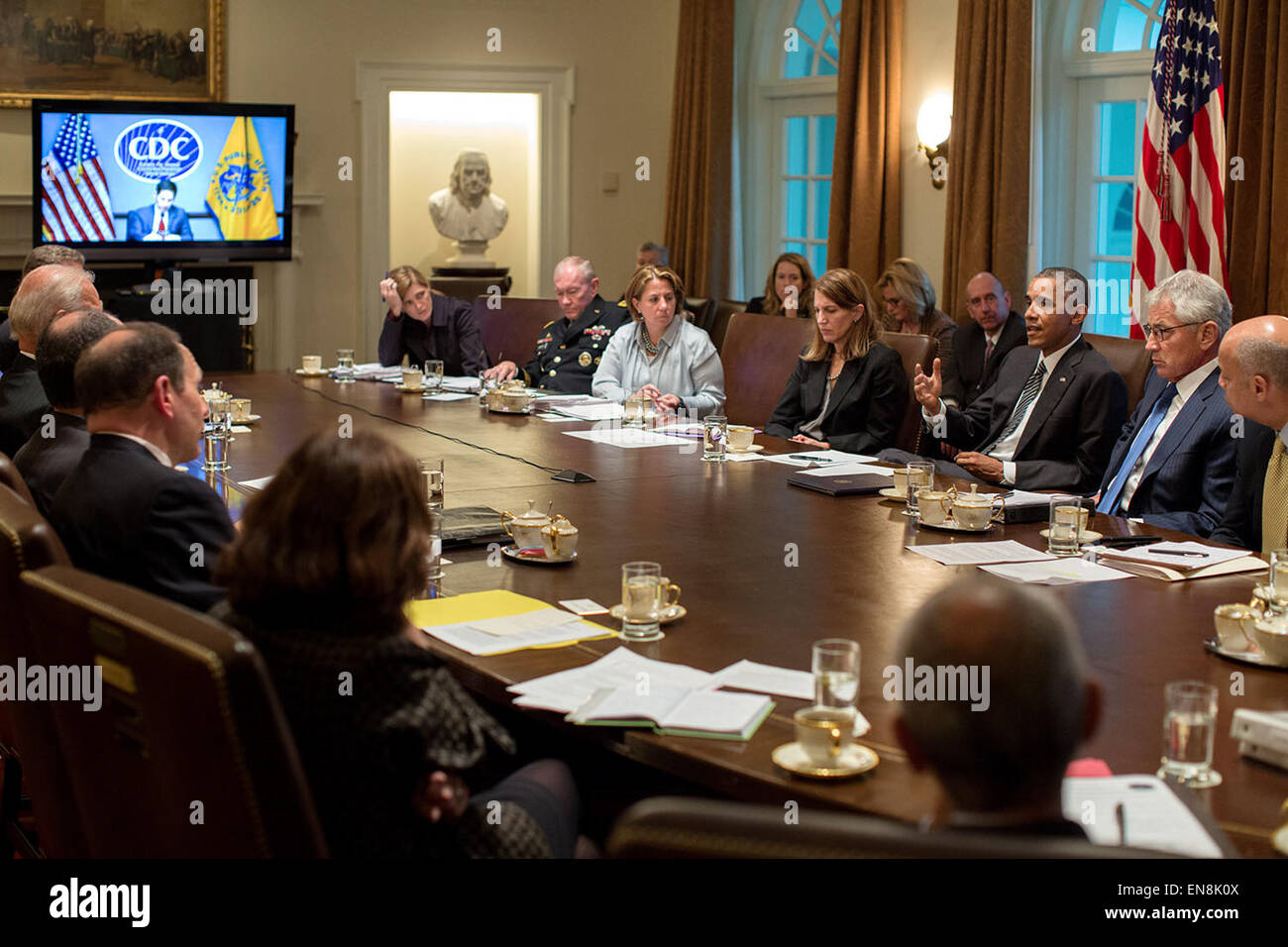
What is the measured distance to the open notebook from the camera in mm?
1922

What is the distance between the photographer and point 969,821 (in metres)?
1.34

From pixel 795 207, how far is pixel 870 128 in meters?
A: 1.36

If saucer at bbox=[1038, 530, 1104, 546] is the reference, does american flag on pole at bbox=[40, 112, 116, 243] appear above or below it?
above

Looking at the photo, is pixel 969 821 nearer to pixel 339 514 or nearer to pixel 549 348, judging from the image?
pixel 339 514

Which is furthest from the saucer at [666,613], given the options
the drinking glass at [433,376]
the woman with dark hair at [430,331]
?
the woman with dark hair at [430,331]

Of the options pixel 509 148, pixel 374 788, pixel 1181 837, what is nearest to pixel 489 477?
pixel 374 788

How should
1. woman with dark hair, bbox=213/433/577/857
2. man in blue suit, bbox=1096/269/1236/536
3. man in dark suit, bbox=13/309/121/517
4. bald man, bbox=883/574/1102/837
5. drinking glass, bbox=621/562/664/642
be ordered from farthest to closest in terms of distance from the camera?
man in blue suit, bbox=1096/269/1236/536, man in dark suit, bbox=13/309/121/517, drinking glass, bbox=621/562/664/642, woman with dark hair, bbox=213/433/577/857, bald man, bbox=883/574/1102/837

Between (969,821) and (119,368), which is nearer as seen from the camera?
(969,821)

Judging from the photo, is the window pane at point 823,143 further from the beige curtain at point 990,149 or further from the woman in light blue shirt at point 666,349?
the woman in light blue shirt at point 666,349

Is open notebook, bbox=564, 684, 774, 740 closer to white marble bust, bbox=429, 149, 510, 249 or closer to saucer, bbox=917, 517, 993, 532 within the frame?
saucer, bbox=917, 517, 993, 532

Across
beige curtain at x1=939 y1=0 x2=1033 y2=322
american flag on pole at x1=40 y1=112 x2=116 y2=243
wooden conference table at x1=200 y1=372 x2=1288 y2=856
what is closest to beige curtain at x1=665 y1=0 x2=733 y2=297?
beige curtain at x1=939 y1=0 x2=1033 y2=322

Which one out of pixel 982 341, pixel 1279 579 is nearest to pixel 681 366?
pixel 982 341

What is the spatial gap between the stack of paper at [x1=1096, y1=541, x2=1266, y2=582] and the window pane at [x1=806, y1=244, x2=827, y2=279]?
594cm

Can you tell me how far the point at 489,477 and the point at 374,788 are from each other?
7.03 feet
